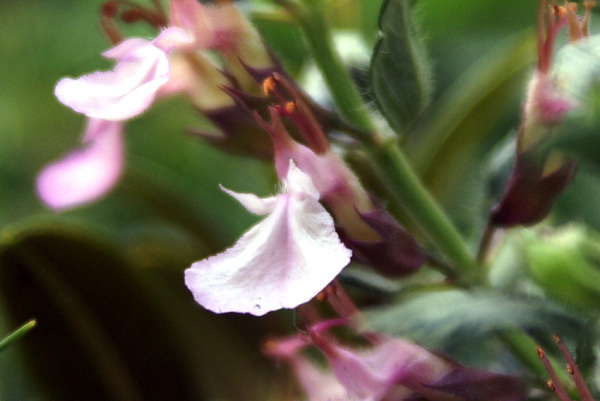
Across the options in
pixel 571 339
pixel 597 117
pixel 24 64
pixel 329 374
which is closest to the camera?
pixel 597 117

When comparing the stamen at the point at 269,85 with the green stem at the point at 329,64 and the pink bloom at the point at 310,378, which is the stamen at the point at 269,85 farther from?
the pink bloom at the point at 310,378

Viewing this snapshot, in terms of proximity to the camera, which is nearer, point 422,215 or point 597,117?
point 597,117

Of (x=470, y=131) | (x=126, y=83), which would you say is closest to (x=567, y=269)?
(x=126, y=83)

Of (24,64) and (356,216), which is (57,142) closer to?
(24,64)

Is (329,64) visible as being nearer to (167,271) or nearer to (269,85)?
(269,85)

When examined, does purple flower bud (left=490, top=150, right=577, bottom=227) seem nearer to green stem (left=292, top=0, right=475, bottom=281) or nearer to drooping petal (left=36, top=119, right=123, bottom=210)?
green stem (left=292, top=0, right=475, bottom=281)

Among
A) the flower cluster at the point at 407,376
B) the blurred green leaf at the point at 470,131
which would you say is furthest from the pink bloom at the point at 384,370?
the blurred green leaf at the point at 470,131

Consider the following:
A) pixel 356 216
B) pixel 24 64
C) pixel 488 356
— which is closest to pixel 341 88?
pixel 356 216
